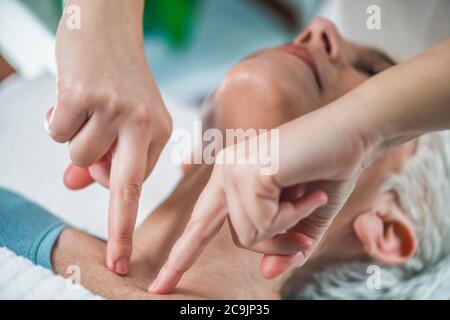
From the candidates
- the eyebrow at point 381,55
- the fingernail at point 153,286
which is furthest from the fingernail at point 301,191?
the eyebrow at point 381,55

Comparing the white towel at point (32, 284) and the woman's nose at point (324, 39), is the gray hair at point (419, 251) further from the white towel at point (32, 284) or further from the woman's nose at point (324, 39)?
the white towel at point (32, 284)

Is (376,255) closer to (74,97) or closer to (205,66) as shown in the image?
(74,97)

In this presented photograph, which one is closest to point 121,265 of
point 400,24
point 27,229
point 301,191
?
point 27,229

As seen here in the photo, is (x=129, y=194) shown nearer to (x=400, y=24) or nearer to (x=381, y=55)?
(x=381, y=55)

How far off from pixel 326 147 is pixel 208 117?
45cm

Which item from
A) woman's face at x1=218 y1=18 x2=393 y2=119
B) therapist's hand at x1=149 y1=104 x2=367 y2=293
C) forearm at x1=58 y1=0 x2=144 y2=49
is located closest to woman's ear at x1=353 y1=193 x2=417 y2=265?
woman's face at x1=218 y1=18 x2=393 y2=119

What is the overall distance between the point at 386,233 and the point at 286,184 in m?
0.48

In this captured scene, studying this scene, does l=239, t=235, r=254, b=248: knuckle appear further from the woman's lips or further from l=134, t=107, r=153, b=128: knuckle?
the woman's lips

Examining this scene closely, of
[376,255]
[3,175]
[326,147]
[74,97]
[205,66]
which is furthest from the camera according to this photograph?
[205,66]

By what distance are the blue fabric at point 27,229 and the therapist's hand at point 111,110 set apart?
0.28ft

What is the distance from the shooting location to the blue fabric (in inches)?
24.4

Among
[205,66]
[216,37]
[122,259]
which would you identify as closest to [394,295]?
[122,259]

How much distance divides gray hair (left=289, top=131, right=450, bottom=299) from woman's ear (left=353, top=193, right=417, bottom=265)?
0.08 ft

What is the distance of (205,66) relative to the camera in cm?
183
